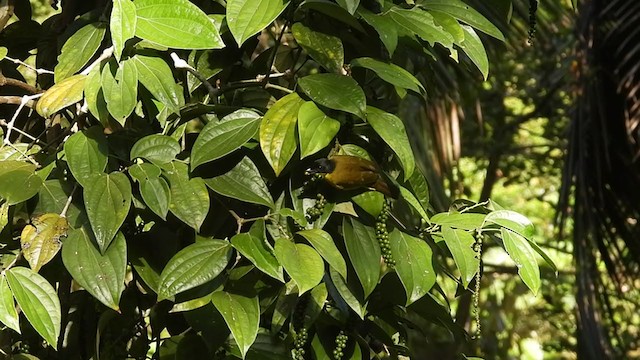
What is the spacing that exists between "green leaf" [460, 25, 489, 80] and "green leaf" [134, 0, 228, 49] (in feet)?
1.00

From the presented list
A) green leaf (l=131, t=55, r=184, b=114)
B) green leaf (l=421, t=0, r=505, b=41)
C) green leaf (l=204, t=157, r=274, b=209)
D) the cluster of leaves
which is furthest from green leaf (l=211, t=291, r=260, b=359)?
green leaf (l=421, t=0, r=505, b=41)

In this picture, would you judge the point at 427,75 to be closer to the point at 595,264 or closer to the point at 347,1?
the point at 347,1

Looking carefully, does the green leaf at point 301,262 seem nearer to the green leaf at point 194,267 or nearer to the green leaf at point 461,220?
the green leaf at point 194,267

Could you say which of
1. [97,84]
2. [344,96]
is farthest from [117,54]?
[344,96]

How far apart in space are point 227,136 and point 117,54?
158 mm

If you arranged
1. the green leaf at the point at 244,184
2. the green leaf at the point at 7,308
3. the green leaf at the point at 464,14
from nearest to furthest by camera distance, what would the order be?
the green leaf at the point at 7,308
the green leaf at the point at 244,184
the green leaf at the point at 464,14

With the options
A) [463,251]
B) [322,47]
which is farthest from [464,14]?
[463,251]

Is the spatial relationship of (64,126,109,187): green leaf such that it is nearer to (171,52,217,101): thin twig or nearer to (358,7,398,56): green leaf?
(171,52,217,101): thin twig

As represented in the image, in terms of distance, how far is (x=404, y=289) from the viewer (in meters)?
0.99

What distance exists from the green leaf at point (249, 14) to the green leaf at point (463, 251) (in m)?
0.30

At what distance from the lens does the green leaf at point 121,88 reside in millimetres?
868

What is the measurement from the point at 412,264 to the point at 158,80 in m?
0.34

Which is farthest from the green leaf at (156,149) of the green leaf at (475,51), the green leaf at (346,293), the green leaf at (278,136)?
the green leaf at (475,51)

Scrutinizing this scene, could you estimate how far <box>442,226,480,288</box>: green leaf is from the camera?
2.98ft
